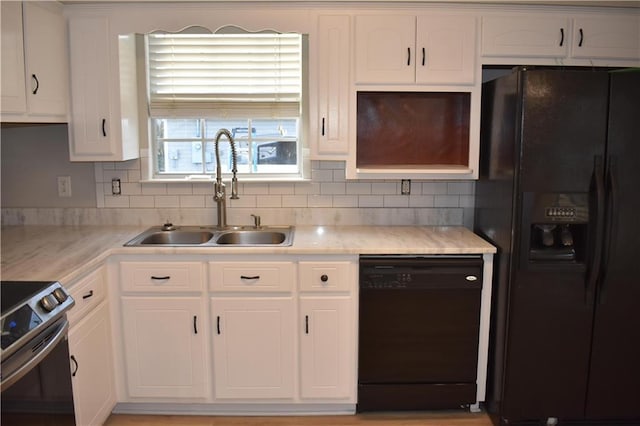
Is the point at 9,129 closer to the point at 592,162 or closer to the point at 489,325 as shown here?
the point at 489,325

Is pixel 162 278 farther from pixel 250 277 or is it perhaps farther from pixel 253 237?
pixel 253 237

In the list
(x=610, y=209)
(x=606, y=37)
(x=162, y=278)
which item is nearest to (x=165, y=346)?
(x=162, y=278)

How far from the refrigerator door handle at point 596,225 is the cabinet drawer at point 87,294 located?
2.26m

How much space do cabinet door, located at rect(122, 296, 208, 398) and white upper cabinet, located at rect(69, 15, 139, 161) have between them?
0.83 metres

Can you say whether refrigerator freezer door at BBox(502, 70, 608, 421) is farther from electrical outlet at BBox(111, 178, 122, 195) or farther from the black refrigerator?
electrical outlet at BBox(111, 178, 122, 195)

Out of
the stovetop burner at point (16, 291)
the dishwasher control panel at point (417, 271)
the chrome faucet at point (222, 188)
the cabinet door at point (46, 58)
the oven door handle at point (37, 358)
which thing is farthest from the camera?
the chrome faucet at point (222, 188)

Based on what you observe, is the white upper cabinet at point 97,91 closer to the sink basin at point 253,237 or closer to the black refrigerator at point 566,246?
the sink basin at point 253,237

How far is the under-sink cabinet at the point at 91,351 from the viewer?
226 cm

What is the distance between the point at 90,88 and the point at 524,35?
2.26 m

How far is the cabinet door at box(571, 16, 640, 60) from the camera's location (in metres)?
2.78

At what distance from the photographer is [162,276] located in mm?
2648

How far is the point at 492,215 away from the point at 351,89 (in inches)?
38.4

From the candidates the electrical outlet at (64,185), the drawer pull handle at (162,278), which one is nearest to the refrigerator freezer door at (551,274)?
the drawer pull handle at (162,278)

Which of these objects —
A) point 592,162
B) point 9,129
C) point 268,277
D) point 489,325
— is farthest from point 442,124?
point 9,129
